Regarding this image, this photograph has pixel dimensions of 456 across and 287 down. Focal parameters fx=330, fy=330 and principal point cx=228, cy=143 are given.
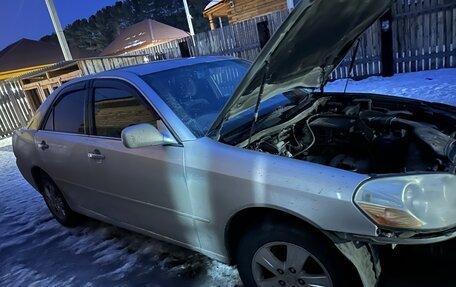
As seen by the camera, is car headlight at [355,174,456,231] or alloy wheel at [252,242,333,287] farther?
alloy wheel at [252,242,333,287]

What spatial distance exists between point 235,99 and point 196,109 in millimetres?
521

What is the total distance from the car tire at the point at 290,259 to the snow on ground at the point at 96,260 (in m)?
0.42

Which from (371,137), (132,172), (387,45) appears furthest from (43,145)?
(387,45)

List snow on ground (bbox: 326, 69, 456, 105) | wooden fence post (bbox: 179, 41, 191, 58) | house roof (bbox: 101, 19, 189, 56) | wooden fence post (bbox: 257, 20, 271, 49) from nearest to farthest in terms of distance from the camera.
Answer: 1. snow on ground (bbox: 326, 69, 456, 105)
2. wooden fence post (bbox: 257, 20, 271, 49)
3. wooden fence post (bbox: 179, 41, 191, 58)
4. house roof (bbox: 101, 19, 189, 56)

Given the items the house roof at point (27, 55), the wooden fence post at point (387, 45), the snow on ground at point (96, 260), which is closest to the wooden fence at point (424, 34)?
the wooden fence post at point (387, 45)

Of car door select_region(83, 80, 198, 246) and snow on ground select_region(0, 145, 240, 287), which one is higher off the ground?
car door select_region(83, 80, 198, 246)

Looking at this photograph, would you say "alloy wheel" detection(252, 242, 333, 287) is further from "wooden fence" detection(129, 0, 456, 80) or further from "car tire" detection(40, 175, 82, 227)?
"wooden fence" detection(129, 0, 456, 80)

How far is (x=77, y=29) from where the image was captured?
50500 mm

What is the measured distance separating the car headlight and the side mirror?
1.30m

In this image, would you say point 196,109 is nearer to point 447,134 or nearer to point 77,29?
point 447,134

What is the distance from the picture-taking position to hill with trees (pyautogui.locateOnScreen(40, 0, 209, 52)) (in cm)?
5069

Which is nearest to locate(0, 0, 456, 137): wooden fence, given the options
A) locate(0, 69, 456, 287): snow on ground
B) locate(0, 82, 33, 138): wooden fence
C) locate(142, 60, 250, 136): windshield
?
locate(0, 82, 33, 138): wooden fence

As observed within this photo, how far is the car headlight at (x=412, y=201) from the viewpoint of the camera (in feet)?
5.17

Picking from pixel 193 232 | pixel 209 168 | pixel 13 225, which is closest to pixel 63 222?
pixel 13 225
